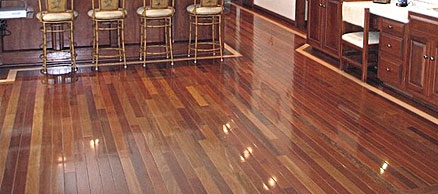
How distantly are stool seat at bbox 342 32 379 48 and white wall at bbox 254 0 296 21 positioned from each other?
10.6ft

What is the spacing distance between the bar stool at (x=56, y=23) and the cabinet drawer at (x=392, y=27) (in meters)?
3.23


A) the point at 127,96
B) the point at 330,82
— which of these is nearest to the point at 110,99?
the point at 127,96

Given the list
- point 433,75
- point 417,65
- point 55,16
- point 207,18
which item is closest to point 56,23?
point 55,16

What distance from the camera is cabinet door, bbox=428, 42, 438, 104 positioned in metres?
5.17

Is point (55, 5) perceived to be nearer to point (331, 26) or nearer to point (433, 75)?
point (331, 26)

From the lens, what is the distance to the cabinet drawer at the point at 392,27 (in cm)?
561

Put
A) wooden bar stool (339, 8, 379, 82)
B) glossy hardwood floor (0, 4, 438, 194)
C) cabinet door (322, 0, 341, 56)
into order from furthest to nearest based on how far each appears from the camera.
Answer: cabinet door (322, 0, 341, 56), wooden bar stool (339, 8, 379, 82), glossy hardwood floor (0, 4, 438, 194)

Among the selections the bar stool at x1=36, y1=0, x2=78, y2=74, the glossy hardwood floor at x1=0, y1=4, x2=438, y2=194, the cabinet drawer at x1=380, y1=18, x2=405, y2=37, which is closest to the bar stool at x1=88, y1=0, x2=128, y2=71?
the bar stool at x1=36, y1=0, x2=78, y2=74

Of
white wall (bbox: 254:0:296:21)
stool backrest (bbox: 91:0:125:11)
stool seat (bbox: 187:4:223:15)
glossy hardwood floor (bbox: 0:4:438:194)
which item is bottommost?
glossy hardwood floor (bbox: 0:4:438:194)

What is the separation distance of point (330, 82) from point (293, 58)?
3.79ft

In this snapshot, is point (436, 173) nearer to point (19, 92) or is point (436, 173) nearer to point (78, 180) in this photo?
point (78, 180)

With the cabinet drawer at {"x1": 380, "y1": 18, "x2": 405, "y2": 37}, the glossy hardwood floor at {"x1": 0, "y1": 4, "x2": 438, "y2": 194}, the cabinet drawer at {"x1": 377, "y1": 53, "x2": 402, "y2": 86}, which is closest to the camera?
the glossy hardwood floor at {"x1": 0, "y1": 4, "x2": 438, "y2": 194}

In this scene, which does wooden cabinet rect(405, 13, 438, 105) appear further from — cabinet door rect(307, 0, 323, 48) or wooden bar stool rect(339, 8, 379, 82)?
cabinet door rect(307, 0, 323, 48)

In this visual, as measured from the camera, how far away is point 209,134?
15.6 feet
